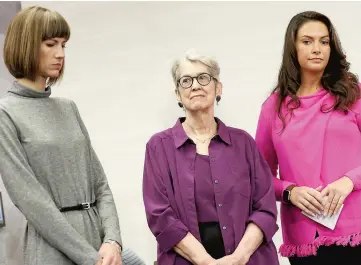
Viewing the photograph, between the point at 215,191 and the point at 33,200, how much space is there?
Result: 0.71 meters

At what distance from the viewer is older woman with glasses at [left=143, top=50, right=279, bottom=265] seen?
2197mm

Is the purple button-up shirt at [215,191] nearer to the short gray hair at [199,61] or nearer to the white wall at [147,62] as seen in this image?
the short gray hair at [199,61]

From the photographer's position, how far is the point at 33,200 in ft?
6.23

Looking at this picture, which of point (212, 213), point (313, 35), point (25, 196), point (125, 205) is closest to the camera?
point (25, 196)

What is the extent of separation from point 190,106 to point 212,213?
442 mm

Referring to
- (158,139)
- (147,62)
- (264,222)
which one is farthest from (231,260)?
(147,62)

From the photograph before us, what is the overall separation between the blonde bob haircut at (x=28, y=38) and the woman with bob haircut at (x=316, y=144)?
1.05 metres

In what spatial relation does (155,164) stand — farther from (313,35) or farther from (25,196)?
(313,35)

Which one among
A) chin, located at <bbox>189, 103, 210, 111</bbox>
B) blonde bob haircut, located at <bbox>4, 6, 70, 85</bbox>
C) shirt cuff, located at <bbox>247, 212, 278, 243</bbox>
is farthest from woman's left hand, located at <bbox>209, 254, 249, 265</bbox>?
blonde bob haircut, located at <bbox>4, 6, 70, 85</bbox>

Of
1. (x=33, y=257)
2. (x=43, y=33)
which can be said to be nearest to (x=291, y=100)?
(x=43, y=33)

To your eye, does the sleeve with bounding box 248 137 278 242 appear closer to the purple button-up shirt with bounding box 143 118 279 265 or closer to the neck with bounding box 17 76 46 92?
the purple button-up shirt with bounding box 143 118 279 265

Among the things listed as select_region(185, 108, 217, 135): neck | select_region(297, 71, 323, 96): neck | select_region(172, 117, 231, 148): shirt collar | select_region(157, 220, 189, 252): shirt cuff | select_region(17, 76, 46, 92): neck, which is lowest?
select_region(157, 220, 189, 252): shirt cuff

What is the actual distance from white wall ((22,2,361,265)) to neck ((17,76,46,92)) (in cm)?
96

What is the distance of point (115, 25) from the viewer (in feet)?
10.1
